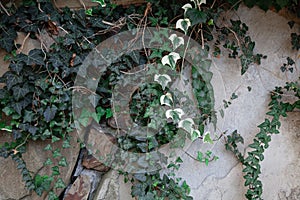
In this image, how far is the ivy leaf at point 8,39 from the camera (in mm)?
1258

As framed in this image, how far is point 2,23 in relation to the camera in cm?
127

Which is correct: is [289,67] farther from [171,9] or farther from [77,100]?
[77,100]

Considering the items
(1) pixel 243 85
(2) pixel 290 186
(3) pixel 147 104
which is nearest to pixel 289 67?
(1) pixel 243 85

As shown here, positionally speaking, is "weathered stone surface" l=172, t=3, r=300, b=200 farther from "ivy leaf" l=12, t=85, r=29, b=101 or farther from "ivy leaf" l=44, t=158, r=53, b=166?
"ivy leaf" l=12, t=85, r=29, b=101

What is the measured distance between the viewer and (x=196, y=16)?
1355 millimetres

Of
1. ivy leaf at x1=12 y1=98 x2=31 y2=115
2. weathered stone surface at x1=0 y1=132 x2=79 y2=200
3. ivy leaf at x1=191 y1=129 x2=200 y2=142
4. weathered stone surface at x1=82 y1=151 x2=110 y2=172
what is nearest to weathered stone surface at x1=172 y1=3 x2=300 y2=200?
ivy leaf at x1=191 y1=129 x2=200 y2=142

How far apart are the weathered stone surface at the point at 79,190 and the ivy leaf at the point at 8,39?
2.07 feet

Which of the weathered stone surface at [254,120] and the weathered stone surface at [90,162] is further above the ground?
the weathered stone surface at [254,120]

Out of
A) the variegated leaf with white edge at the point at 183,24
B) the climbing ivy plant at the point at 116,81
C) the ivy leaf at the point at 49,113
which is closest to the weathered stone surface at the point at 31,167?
the climbing ivy plant at the point at 116,81

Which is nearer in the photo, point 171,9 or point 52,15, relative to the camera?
point 52,15

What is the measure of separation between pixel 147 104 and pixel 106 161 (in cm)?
32

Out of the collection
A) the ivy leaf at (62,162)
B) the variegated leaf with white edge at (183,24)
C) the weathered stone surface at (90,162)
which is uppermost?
the variegated leaf with white edge at (183,24)

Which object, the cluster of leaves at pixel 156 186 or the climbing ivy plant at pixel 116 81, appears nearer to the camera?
the climbing ivy plant at pixel 116 81

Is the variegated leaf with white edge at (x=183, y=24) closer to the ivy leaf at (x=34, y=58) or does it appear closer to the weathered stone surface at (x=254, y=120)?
the weathered stone surface at (x=254, y=120)
